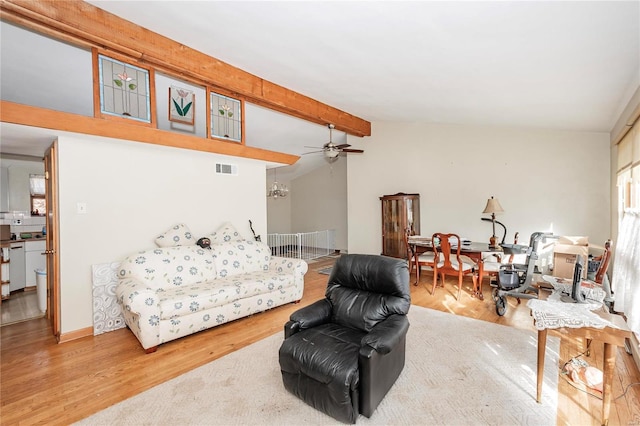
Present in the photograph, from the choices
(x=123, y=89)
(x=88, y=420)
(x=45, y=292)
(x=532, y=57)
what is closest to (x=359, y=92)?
(x=532, y=57)

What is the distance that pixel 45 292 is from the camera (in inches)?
152

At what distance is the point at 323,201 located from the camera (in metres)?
9.82

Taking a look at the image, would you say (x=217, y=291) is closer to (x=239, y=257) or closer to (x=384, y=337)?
(x=239, y=257)

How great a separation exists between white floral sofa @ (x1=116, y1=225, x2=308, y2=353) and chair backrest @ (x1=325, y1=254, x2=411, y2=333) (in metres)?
1.43

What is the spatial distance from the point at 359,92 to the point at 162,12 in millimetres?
2785

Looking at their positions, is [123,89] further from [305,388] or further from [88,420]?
[305,388]

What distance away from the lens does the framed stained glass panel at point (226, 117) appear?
3972 mm

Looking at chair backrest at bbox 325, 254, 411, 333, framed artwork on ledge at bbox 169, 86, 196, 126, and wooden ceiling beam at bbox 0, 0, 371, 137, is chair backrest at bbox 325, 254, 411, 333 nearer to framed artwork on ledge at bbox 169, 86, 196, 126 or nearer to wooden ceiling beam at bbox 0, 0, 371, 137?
wooden ceiling beam at bbox 0, 0, 371, 137

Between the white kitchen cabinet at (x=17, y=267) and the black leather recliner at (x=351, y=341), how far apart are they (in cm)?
529

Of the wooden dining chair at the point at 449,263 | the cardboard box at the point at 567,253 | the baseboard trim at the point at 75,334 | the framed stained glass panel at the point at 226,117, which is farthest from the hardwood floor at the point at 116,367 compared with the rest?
the framed stained glass panel at the point at 226,117

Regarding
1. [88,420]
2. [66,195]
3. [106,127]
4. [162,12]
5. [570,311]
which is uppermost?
[162,12]

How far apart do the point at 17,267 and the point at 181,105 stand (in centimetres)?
401

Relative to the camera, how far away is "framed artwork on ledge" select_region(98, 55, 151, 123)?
9.73 feet

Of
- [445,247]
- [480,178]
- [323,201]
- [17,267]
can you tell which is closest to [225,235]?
[445,247]
